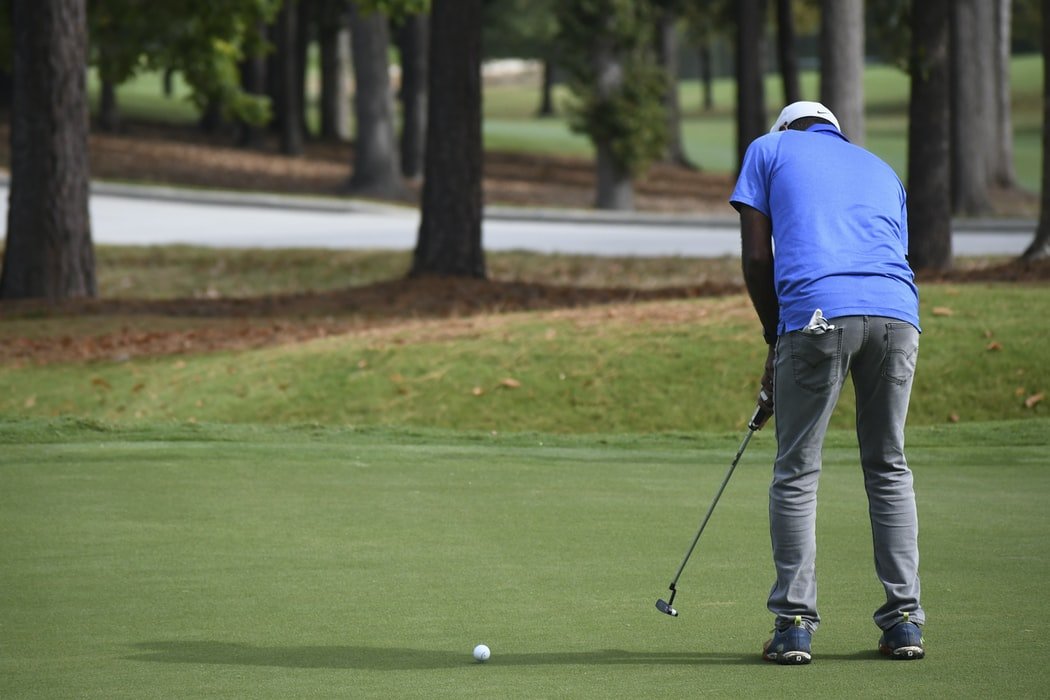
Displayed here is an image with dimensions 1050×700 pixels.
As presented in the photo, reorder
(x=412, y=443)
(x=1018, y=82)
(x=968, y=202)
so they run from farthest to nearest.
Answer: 1. (x=1018, y=82)
2. (x=968, y=202)
3. (x=412, y=443)

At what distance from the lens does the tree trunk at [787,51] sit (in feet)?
110

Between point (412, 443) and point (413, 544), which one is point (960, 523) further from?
point (412, 443)

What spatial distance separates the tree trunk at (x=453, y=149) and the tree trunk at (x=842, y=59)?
5.37 meters

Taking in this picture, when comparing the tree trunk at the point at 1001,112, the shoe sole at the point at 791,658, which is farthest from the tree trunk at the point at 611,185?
the shoe sole at the point at 791,658

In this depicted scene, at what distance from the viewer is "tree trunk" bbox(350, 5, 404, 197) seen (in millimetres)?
38375

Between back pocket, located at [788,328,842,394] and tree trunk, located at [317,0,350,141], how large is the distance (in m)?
45.8

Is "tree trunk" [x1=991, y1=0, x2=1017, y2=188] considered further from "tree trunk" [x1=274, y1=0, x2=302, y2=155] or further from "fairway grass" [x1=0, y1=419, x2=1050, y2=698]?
"fairway grass" [x1=0, y1=419, x2=1050, y2=698]

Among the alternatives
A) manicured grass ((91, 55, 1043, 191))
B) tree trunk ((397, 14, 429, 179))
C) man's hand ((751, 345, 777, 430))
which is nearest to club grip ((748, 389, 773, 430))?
man's hand ((751, 345, 777, 430))

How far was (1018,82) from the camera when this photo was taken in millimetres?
87938

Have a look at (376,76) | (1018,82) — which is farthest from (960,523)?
(1018,82)

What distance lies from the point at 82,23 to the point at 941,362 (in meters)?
11.2

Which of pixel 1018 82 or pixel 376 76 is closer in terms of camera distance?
pixel 376 76

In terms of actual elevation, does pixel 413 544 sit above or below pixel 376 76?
below

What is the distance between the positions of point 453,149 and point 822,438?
50.1ft
